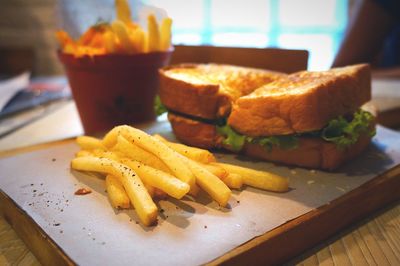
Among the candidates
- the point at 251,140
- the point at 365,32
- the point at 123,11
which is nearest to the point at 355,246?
the point at 251,140

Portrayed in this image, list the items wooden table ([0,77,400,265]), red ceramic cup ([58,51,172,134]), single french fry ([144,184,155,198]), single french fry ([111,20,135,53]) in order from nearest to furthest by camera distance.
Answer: wooden table ([0,77,400,265]), single french fry ([144,184,155,198]), single french fry ([111,20,135,53]), red ceramic cup ([58,51,172,134])

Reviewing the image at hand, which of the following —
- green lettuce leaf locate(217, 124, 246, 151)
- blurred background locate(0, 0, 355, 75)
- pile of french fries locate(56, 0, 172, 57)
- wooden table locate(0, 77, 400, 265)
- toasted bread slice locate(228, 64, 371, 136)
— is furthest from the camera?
blurred background locate(0, 0, 355, 75)

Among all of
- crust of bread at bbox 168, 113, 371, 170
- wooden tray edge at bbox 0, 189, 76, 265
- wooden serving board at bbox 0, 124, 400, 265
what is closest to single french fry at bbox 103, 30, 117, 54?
crust of bread at bbox 168, 113, 371, 170

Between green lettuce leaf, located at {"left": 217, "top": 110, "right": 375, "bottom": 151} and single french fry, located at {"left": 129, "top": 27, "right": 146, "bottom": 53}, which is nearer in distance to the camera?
green lettuce leaf, located at {"left": 217, "top": 110, "right": 375, "bottom": 151}

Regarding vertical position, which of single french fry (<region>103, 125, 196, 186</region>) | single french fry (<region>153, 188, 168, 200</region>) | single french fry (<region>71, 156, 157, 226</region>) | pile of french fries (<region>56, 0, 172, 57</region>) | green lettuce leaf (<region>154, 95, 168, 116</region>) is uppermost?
pile of french fries (<region>56, 0, 172, 57</region>)

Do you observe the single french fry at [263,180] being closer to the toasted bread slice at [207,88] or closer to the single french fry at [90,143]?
the toasted bread slice at [207,88]

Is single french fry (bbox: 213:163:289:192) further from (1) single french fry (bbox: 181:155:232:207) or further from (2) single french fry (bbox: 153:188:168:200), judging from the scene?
(2) single french fry (bbox: 153:188:168:200)

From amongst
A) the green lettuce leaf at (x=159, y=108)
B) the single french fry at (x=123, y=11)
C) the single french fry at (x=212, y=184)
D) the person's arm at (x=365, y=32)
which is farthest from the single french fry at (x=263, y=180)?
the person's arm at (x=365, y=32)
